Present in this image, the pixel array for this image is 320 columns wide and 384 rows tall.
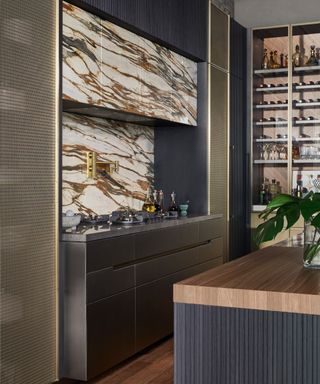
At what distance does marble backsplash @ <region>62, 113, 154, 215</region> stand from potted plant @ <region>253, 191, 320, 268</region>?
96.3 inches

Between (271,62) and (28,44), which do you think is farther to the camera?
(271,62)

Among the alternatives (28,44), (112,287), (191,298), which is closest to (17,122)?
(28,44)

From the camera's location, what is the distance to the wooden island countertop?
2068 mm

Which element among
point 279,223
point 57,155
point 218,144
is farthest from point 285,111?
point 279,223

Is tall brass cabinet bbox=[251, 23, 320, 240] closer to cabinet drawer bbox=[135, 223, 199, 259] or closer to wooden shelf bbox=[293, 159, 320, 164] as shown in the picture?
wooden shelf bbox=[293, 159, 320, 164]

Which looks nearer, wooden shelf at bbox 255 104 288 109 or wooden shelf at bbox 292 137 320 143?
wooden shelf at bbox 292 137 320 143

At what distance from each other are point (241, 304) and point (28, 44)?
6.94 ft

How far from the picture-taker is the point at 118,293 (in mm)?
4293

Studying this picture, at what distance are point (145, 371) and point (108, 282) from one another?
2.12 feet

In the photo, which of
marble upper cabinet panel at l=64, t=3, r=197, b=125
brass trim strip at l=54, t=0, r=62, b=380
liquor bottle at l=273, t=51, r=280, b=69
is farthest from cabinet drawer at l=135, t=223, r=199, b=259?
liquor bottle at l=273, t=51, r=280, b=69

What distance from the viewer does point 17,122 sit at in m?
3.47

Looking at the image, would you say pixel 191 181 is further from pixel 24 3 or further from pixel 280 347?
pixel 280 347

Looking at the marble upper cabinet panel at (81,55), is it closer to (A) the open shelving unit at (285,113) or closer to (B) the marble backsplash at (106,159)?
(B) the marble backsplash at (106,159)

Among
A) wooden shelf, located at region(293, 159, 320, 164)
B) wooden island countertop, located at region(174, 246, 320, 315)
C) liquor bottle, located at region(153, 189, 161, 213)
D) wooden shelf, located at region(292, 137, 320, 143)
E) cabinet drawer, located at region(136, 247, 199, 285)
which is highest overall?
wooden shelf, located at region(292, 137, 320, 143)
